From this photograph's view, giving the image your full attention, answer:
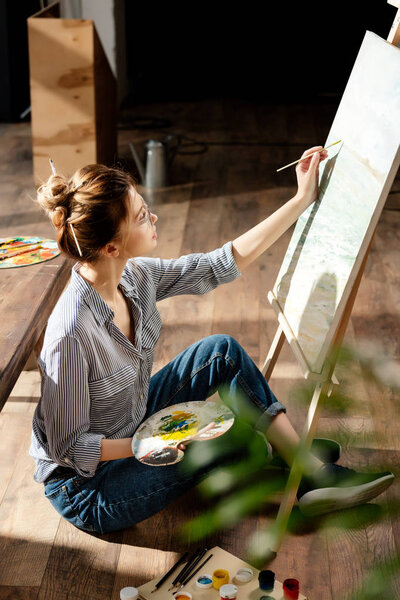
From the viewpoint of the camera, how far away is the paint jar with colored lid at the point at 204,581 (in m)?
1.51

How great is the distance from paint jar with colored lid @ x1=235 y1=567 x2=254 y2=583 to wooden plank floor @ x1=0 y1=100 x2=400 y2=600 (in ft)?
0.37

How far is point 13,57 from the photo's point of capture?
5.41 meters

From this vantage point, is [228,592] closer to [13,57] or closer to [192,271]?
[192,271]

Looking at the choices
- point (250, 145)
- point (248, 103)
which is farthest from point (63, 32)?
point (248, 103)

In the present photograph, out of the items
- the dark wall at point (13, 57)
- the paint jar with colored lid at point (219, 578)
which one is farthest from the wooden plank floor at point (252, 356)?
the dark wall at point (13, 57)

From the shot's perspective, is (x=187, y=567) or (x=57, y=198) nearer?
(x=57, y=198)

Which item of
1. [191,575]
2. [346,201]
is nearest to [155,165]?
[346,201]

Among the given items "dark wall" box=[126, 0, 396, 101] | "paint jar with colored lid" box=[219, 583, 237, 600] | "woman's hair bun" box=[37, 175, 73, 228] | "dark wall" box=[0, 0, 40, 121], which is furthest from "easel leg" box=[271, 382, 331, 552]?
"dark wall" box=[126, 0, 396, 101]

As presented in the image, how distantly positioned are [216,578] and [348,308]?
0.62 meters

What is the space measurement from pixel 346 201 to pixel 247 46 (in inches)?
211

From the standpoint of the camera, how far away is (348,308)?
160cm

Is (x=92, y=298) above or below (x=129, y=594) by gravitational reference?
above

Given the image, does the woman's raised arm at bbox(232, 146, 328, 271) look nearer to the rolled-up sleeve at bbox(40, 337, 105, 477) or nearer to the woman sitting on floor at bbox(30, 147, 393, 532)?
the woman sitting on floor at bbox(30, 147, 393, 532)

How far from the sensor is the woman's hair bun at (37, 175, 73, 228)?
147 centimetres
